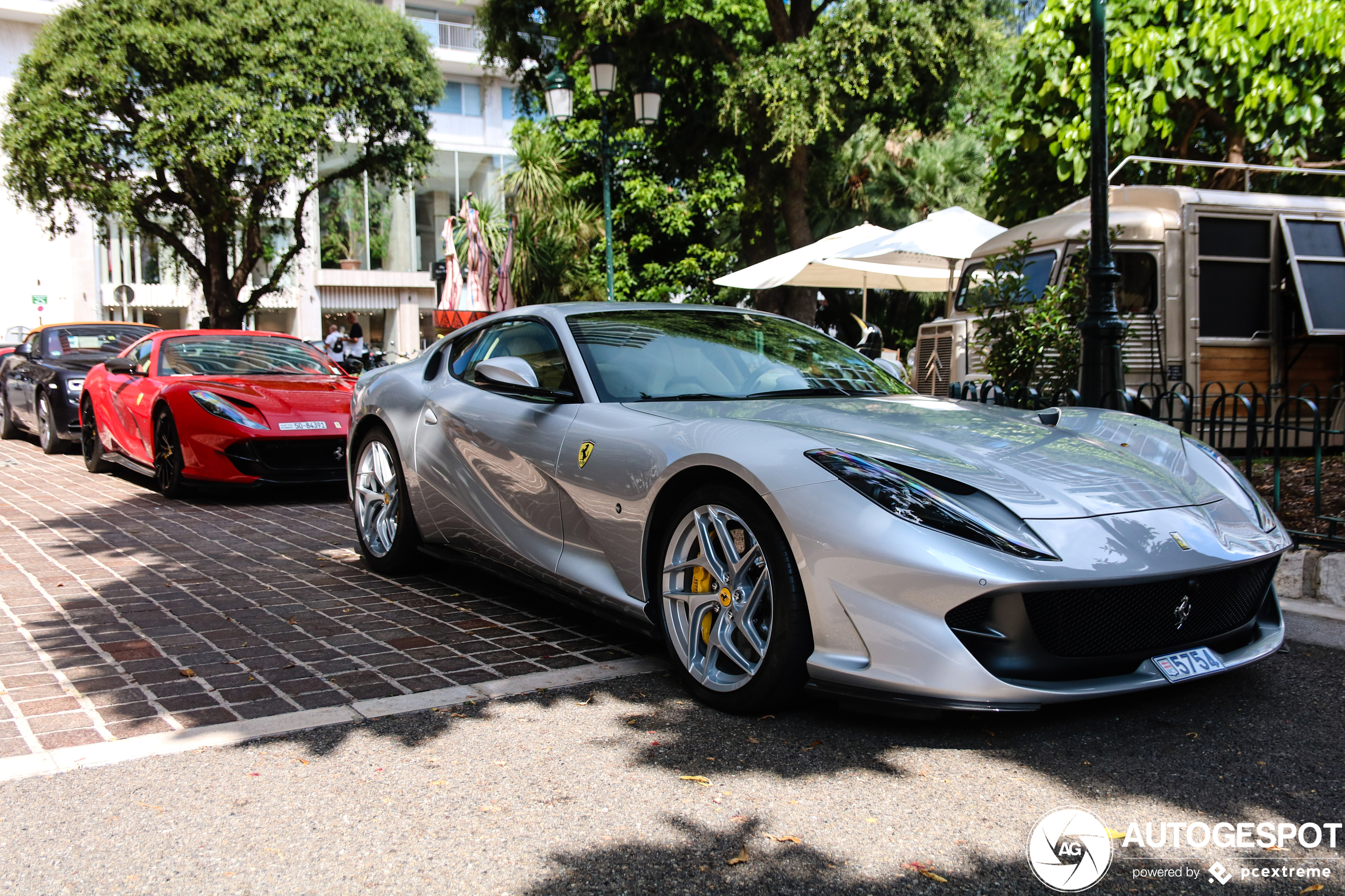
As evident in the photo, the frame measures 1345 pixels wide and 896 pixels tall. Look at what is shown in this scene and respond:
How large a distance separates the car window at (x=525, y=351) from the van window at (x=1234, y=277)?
6828 millimetres

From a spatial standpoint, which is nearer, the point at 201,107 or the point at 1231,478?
the point at 1231,478

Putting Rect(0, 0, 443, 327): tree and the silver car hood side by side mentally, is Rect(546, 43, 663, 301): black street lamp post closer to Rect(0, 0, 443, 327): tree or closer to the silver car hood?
Rect(0, 0, 443, 327): tree

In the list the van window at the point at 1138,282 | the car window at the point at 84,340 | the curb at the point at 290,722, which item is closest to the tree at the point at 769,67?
the van window at the point at 1138,282

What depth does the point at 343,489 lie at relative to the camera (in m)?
8.96

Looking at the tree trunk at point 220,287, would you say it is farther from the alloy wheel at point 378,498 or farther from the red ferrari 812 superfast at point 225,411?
the alloy wheel at point 378,498

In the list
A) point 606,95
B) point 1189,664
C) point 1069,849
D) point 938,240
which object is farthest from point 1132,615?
point 606,95

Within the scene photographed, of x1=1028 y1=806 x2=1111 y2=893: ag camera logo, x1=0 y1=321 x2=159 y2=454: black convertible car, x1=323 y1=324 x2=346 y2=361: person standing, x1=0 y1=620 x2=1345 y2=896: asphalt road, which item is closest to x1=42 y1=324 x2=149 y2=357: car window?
x1=0 y1=321 x2=159 y2=454: black convertible car

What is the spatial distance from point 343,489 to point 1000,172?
9937 millimetres

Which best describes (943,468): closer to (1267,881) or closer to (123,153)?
(1267,881)

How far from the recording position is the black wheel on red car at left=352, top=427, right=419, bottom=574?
5.45 m

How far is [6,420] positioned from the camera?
1444cm

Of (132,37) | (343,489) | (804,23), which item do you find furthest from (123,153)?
(343,489)

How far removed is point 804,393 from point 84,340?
11.8 metres

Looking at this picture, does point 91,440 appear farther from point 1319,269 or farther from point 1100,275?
point 1319,269
